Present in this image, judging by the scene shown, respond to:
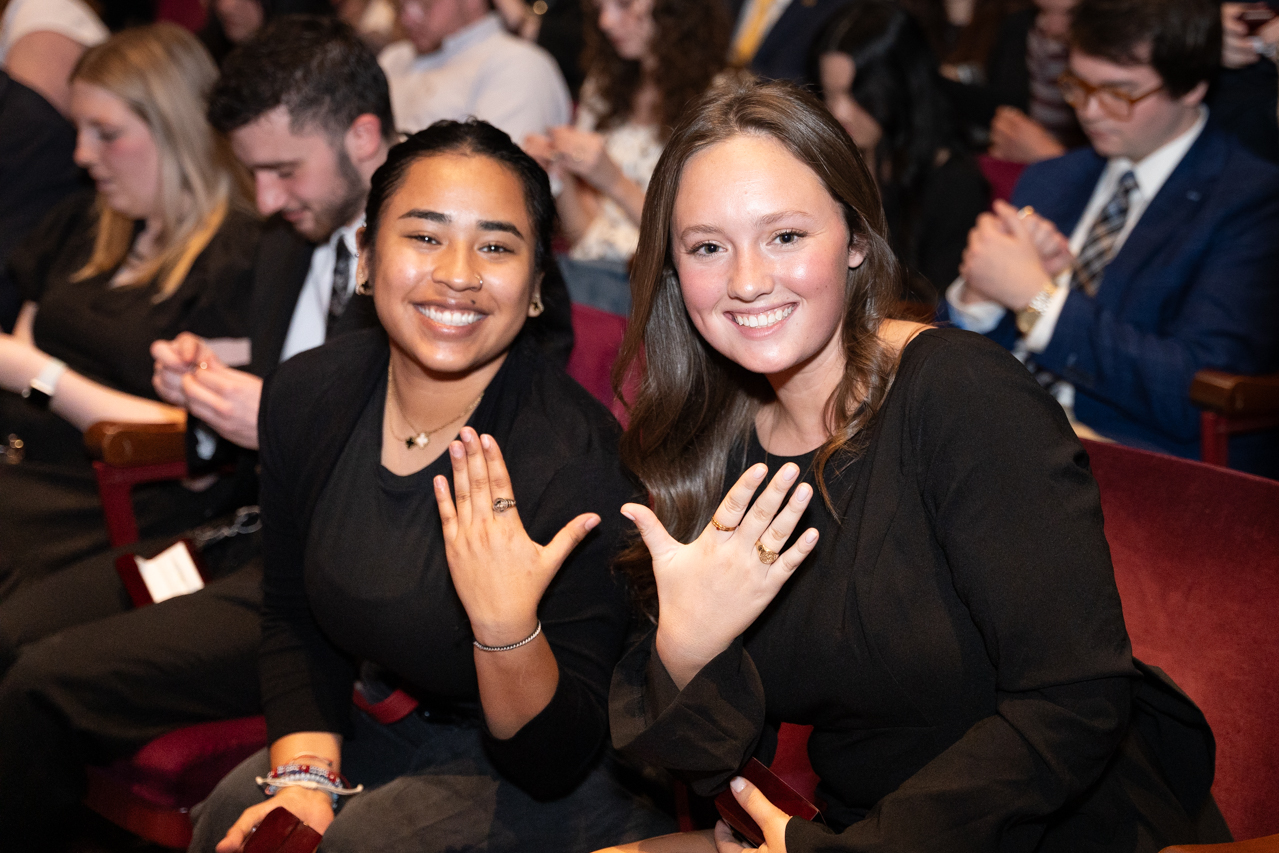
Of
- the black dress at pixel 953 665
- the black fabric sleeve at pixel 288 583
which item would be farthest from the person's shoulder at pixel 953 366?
the black fabric sleeve at pixel 288 583

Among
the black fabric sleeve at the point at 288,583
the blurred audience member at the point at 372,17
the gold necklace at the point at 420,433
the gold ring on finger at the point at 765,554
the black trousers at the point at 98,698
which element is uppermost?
the blurred audience member at the point at 372,17

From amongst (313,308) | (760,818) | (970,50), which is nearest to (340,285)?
(313,308)

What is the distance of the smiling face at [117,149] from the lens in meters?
2.56

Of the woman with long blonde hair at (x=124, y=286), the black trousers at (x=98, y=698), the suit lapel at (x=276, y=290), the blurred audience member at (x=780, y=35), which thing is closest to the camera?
the black trousers at (x=98, y=698)

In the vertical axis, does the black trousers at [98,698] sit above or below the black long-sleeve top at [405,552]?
below

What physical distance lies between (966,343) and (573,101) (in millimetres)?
3381

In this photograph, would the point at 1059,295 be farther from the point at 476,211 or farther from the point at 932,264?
the point at 476,211

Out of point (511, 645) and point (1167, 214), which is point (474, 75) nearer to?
point (1167, 214)

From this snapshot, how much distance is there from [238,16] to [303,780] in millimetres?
4083

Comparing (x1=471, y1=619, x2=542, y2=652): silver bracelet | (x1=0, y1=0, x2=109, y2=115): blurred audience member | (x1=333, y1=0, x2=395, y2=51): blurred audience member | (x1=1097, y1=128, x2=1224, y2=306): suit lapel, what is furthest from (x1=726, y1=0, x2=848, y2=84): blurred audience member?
(x1=471, y1=619, x2=542, y2=652): silver bracelet

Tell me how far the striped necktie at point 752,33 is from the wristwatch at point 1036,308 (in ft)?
6.26

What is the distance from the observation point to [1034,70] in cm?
340

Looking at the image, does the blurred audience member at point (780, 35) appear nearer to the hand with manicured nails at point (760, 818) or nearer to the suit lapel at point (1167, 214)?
the suit lapel at point (1167, 214)

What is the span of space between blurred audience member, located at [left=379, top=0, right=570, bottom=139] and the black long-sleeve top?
1.76 meters
